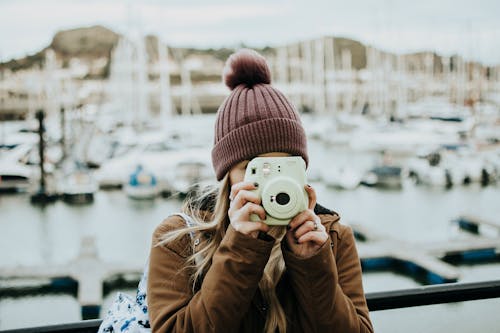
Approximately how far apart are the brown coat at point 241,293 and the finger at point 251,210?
35 mm

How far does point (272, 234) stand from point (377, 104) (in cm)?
3114

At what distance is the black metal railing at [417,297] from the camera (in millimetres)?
1205

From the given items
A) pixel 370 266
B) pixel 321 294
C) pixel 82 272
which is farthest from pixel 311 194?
pixel 370 266

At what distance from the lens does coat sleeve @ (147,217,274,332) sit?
0.86 meters

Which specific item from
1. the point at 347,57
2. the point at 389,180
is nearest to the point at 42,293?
the point at 389,180

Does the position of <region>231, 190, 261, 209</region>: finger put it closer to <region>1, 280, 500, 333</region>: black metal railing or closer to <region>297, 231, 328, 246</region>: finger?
<region>297, 231, 328, 246</region>: finger

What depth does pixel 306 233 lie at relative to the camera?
88 cm

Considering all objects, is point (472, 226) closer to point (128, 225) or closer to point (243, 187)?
point (128, 225)

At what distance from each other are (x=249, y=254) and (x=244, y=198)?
0.09 meters

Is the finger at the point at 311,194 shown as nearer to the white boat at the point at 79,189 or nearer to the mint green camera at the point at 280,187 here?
the mint green camera at the point at 280,187

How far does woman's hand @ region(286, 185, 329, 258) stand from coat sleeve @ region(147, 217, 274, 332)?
41 millimetres

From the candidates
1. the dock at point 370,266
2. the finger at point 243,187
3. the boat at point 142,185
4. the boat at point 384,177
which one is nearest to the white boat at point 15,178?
the boat at point 142,185

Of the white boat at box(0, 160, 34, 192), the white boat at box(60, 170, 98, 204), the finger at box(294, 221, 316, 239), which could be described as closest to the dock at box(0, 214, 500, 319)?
the finger at box(294, 221, 316, 239)

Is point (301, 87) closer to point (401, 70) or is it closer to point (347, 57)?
point (347, 57)
